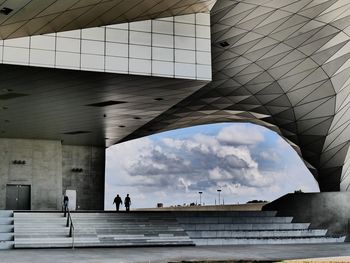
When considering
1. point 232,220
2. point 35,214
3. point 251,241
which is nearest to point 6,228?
point 35,214

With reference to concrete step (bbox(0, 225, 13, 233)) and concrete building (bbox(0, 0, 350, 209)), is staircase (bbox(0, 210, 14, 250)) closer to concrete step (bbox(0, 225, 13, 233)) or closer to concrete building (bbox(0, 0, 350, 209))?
concrete step (bbox(0, 225, 13, 233))

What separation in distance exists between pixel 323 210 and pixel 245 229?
826 cm

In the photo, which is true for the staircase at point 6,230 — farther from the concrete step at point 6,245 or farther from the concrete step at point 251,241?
the concrete step at point 251,241

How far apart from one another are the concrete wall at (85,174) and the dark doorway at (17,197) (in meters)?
5.76

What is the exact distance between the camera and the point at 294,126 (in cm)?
A: 4631

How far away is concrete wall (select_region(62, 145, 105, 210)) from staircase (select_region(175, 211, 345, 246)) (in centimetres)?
2210

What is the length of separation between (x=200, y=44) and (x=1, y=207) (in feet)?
97.3

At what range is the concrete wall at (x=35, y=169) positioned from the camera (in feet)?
155

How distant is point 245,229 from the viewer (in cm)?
3328

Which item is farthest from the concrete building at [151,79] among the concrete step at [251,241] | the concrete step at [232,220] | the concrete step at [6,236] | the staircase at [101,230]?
the concrete step at [251,241]

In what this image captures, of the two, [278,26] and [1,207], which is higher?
[278,26]

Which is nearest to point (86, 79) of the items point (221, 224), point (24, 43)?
point (24, 43)

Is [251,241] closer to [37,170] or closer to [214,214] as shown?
[214,214]

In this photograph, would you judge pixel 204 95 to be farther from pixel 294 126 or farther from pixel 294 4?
pixel 294 4
